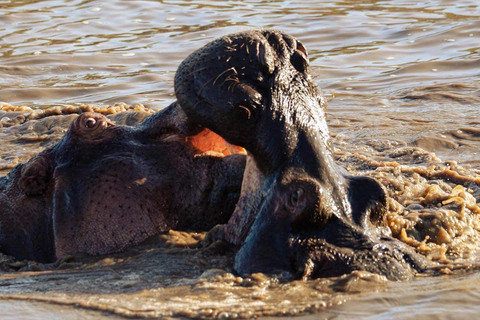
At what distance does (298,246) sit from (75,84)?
8.64 metres

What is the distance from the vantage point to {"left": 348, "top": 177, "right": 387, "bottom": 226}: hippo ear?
3893mm

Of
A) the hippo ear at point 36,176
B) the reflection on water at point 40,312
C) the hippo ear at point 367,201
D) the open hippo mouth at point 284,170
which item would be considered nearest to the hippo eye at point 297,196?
the open hippo mouth at point 284,170

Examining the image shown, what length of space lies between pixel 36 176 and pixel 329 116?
4823mm

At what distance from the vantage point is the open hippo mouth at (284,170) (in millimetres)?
3770

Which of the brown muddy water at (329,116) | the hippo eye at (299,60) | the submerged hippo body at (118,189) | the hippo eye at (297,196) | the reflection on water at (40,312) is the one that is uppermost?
the hippo eye at (299,60)

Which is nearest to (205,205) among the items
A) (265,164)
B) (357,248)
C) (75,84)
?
(265,164)

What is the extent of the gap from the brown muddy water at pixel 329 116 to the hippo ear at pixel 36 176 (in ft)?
1.31

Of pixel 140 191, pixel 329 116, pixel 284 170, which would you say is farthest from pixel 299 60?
pixel 329 116

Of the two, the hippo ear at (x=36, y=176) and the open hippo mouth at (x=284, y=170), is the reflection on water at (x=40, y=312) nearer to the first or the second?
the open hippo mouth at (x=284, y=170)

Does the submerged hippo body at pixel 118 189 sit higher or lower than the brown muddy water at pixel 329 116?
higher

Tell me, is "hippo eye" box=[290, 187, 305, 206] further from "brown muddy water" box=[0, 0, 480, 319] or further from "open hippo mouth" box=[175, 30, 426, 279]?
"brown muddy water" box=[0, 0, 480, 319]

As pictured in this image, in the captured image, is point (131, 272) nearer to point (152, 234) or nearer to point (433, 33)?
point (152, 234)

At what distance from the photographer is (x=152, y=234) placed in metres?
4.55

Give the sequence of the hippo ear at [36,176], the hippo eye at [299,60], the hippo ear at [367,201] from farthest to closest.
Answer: the hippo ear at [36,176]
the hippo eye at [299,60]
the hippo ear at [367,201]
